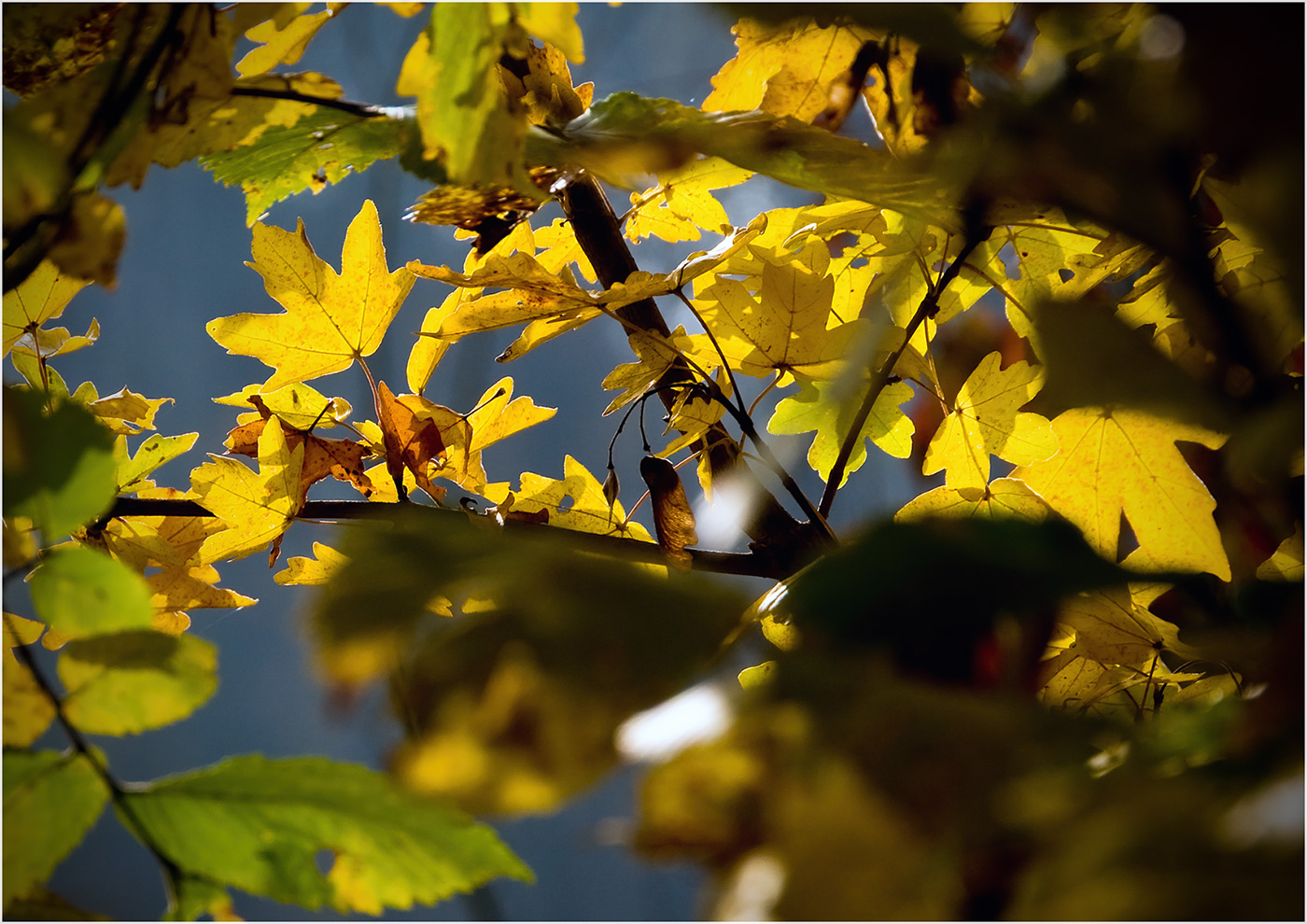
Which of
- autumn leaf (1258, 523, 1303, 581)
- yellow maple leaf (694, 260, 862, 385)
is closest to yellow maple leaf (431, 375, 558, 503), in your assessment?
yellow maple leaf (694, 260, 862, 385)

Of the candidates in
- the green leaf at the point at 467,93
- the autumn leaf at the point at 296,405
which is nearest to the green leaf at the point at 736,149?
the green leaf at the point at 467,93

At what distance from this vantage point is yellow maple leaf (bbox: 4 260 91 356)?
1.32 feet

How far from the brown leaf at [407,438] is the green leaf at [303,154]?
12 centimetres

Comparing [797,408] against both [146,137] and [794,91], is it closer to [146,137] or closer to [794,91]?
[794,91]

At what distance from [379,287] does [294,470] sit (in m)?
0.11

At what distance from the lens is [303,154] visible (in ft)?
0.99

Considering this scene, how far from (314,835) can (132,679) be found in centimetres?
5

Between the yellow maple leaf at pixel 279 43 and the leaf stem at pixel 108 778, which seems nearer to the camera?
the leaf stem at pixel 108 778

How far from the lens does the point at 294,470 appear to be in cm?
39

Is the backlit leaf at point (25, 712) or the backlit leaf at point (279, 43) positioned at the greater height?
the backlit leaf at point (279, 43)

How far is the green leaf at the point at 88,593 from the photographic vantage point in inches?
6.6

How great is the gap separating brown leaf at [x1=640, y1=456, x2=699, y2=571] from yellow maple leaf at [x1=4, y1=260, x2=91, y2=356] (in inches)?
12.1

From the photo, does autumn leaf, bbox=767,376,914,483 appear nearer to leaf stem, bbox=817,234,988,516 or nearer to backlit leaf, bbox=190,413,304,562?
leaf stem, bbox=817,234,988,516

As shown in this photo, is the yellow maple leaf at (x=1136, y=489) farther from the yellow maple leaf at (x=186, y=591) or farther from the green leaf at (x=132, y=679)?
the yellow maple leaf at (x=186, y=591)
